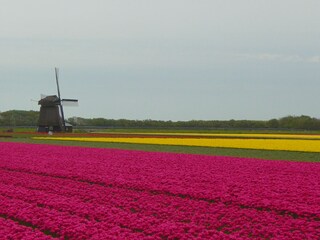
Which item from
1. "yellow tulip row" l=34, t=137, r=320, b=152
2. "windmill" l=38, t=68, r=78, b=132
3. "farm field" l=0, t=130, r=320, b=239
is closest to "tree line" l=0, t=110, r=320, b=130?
"windmill" l=38, t=68, r=78, b=132

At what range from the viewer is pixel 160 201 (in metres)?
12.4

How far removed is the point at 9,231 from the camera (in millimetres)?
9477

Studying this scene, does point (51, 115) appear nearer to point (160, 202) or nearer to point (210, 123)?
point (210, 123)

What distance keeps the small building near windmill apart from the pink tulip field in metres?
54.5

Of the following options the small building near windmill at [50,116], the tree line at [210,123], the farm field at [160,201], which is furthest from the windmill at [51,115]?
the farm field at [160,201]

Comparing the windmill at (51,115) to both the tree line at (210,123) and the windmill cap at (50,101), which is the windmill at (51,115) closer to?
the windmill cap at (50,101)

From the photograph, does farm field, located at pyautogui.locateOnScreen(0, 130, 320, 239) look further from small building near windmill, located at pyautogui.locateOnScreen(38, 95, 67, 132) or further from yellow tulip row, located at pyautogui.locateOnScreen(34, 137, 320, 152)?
small building near windmill, located at pyautogui.locateOnScreen(38, 95, 67, 132)

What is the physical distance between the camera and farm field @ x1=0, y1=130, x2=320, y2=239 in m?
9.38

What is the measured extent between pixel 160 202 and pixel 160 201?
110mm

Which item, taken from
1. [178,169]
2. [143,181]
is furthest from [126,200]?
[178,169]

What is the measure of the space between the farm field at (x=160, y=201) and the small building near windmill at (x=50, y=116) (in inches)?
2142

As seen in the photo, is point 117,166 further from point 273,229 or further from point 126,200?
point 273,229

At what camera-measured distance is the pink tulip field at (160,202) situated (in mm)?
9359

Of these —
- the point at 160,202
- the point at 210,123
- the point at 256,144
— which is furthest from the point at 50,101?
the point at 160,202
